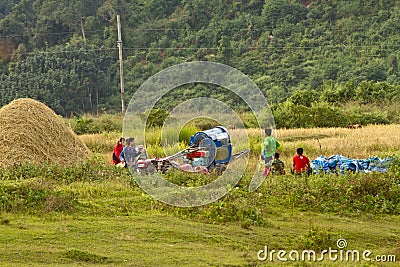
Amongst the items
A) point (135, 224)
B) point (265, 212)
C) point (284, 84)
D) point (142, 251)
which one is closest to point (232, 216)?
point (265, 212)

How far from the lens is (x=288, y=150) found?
18500 mm

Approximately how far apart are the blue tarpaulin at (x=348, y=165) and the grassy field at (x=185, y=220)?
892mm

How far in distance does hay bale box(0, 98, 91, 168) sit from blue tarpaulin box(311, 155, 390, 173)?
577 cm

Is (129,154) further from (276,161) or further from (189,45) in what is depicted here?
(189,45)

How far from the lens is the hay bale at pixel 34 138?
14992mm

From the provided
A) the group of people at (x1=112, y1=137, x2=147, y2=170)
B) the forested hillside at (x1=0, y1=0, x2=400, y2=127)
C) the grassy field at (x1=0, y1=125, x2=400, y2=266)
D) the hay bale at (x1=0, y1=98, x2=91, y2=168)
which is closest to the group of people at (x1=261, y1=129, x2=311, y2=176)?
the grassy field at (x1=0, y1=125, x2=400, y2=266)

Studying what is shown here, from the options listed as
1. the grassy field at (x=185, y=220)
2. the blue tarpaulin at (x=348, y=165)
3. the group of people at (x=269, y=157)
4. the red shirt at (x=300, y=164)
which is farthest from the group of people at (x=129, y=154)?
the blue tarpaulin at (x=348, y=165)

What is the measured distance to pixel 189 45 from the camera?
1829 inches

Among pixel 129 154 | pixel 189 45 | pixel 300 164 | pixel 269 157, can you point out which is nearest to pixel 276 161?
pixel 269 157

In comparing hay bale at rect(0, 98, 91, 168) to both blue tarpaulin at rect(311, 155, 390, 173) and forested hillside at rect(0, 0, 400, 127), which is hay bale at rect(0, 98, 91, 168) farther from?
forested hillside at rect(0, 0, 400, 127)

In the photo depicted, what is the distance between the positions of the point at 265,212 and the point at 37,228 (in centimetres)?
355

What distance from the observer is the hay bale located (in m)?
15.0

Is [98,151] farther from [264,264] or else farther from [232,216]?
[264,264]

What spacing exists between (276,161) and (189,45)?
33712 millimetres
